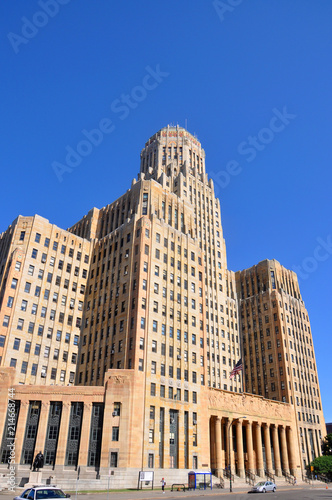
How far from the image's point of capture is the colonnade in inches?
3118

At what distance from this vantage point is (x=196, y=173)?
12625cm

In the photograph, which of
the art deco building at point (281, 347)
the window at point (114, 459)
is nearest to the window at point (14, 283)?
the window at point (114, 459)

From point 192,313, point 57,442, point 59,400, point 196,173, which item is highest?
point 196,173

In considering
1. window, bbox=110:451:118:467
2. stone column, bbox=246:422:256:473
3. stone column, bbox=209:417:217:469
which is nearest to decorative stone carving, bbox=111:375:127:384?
window, bbox=110:451:118:467

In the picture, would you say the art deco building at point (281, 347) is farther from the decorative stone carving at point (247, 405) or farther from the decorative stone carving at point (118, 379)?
the decorative stone carving at point (118, 379)

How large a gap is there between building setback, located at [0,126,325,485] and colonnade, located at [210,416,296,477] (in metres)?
0.31

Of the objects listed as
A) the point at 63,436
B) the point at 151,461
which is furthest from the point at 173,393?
the point at 63,436

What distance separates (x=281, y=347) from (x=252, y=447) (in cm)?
3233

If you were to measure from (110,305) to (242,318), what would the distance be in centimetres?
5460

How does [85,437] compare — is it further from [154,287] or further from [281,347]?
[281,347]

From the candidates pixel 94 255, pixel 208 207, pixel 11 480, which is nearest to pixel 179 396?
pixel 11 480

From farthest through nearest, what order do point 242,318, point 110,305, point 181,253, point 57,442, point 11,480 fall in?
point 242,318, point 181,253, point 110,305, point 57,442, point 11,480

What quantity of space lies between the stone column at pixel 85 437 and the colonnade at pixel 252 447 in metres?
27.8

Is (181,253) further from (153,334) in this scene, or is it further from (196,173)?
(196,173)
